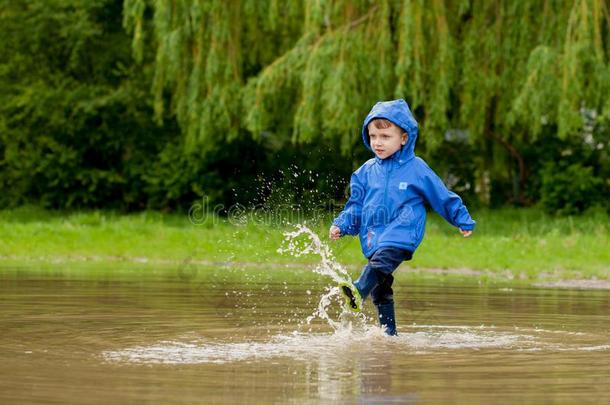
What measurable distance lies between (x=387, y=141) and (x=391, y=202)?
411 mm

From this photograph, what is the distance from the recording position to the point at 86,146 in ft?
103

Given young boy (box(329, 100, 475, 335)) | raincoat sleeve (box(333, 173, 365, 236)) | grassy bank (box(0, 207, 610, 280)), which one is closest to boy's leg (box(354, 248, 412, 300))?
young boy (box(329, 100, 475, 335))

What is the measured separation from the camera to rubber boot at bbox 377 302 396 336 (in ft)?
31.2

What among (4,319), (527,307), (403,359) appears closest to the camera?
(403,359)

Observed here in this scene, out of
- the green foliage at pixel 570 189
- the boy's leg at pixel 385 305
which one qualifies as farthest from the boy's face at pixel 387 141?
the green foliage at pixel 570 189

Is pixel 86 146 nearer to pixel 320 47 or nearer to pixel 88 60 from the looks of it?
pixel 88 60

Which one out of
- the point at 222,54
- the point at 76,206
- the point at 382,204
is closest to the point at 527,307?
the point at 382,204

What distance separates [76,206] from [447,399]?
84.2ft

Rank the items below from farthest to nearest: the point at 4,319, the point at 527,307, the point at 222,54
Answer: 1. the point at 222,54
2. the point at 527,307
3. the point at 4,319

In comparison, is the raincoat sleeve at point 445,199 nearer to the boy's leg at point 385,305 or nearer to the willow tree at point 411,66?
the boy's leg at point 385,305

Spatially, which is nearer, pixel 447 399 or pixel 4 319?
pixel 447 399

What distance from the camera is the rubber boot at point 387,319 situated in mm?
9508

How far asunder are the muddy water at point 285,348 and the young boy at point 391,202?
13.5 inches

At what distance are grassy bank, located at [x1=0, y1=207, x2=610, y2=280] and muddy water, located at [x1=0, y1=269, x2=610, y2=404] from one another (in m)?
4.02
